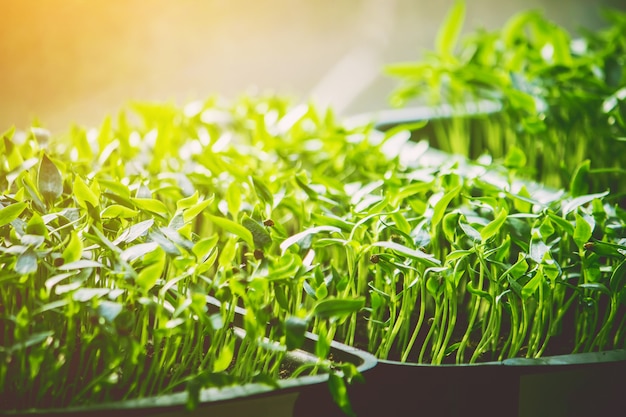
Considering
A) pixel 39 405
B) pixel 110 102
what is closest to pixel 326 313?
pixel 39 405

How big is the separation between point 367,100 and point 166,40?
2.59 ft

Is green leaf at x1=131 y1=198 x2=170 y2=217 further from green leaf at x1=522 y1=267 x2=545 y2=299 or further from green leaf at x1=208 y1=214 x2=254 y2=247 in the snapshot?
green leaf at x1=522 y1=267 x2=545 y2=299

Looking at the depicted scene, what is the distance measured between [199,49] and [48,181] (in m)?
1.07

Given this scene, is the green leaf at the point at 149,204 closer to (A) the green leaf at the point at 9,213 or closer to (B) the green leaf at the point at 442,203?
(A) the green leaf at the point at 9,213

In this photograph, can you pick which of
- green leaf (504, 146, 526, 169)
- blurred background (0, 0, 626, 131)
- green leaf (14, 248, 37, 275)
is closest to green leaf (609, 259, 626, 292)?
green leaf (504, 146, 526, 169)

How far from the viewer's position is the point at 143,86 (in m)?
1.57

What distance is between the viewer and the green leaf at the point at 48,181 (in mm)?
655

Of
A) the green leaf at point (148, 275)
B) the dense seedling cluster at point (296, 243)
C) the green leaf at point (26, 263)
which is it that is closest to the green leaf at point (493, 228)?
the dense seedling cluster at point (296, 243)

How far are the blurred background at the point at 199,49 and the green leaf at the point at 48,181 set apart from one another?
0.57m

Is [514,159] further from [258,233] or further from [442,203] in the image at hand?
[258,233]

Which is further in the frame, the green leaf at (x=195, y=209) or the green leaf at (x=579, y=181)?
the green leaf at (x=579, y=181)

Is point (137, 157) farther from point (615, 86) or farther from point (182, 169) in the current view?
point (615, 86)

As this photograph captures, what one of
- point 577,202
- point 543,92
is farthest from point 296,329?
point 543,92

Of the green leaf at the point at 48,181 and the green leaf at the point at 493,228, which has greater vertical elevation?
the green leaf at the point at 48,181
